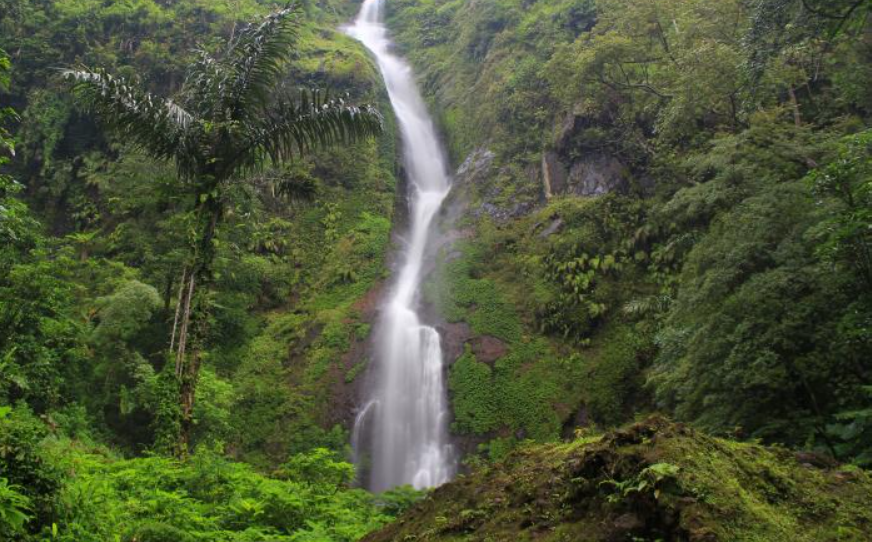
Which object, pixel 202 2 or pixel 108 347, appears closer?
pixel 108 347

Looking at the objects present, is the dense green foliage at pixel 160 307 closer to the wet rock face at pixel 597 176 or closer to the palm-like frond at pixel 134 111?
the palm-like frond at pixel 134 111

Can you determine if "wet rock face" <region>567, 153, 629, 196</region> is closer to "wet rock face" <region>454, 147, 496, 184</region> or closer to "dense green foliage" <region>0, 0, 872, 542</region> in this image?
"dense green foliage" <region>0, 0, 872, 542</region>

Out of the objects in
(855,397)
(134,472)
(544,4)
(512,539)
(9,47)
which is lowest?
(855,397)

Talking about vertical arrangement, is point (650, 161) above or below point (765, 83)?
below

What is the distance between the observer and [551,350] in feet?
57.1

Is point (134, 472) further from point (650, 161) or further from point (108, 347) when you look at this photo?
point (650, 161)

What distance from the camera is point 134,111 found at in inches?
337

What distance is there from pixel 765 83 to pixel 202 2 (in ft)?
105

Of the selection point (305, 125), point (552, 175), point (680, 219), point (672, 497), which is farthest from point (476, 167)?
point (672, 497)

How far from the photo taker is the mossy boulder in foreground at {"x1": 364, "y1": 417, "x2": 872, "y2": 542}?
3.01 m

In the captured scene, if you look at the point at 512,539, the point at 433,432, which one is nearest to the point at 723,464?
the point at 512,539

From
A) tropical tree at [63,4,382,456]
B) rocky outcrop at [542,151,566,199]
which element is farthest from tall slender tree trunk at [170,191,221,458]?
rocky outcrop at [542,151,566,199]

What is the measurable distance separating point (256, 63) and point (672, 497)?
8.33 m

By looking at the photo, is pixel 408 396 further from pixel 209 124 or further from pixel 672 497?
pixel 672 497
